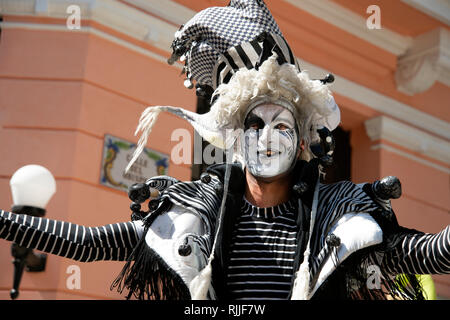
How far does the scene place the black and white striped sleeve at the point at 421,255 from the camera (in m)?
1.57

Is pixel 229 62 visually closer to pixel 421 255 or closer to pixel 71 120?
pixel 421 255

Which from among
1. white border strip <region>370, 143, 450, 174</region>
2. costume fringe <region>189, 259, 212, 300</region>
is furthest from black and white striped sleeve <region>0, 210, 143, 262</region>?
white border strip <region>370, 143, 450, 174</region>

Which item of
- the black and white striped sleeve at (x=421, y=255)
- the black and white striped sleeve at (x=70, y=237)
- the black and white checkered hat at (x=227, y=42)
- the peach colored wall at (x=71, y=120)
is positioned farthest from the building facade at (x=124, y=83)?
the black and white striped sleeve at (x=421, y=255)

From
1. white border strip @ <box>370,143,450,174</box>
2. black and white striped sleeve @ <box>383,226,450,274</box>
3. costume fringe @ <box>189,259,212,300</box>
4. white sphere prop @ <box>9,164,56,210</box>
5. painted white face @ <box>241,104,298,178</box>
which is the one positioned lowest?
costume fringe @ <box>189,259,212,300</box>

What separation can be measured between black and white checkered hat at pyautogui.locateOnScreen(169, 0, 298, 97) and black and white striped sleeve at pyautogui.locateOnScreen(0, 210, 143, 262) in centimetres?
51

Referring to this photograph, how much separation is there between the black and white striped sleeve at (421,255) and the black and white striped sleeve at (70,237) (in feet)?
2.01

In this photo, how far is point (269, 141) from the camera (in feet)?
5.90

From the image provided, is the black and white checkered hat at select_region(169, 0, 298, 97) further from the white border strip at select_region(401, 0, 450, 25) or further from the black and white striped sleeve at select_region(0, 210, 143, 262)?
the white border strip at select_region(401, 0, 450, 25)

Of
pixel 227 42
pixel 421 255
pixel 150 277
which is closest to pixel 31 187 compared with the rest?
pixel 227 42

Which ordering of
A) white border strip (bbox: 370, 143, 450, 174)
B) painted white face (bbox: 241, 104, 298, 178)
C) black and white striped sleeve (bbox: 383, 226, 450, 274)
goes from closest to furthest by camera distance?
black and white striped sleeve (bbox: 383, 226, 450, 274) → painted white face (bbox: 241, 104, 298, 178) → white border strip (bbox: 370, 143, 450, 174)

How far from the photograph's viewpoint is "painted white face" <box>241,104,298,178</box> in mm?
1792

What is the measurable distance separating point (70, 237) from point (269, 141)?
1.75ft

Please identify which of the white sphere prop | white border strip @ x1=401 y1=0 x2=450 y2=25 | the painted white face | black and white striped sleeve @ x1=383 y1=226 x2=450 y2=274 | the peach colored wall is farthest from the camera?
white border strip @ x1=401 y1=0 x2=450 y2=25
